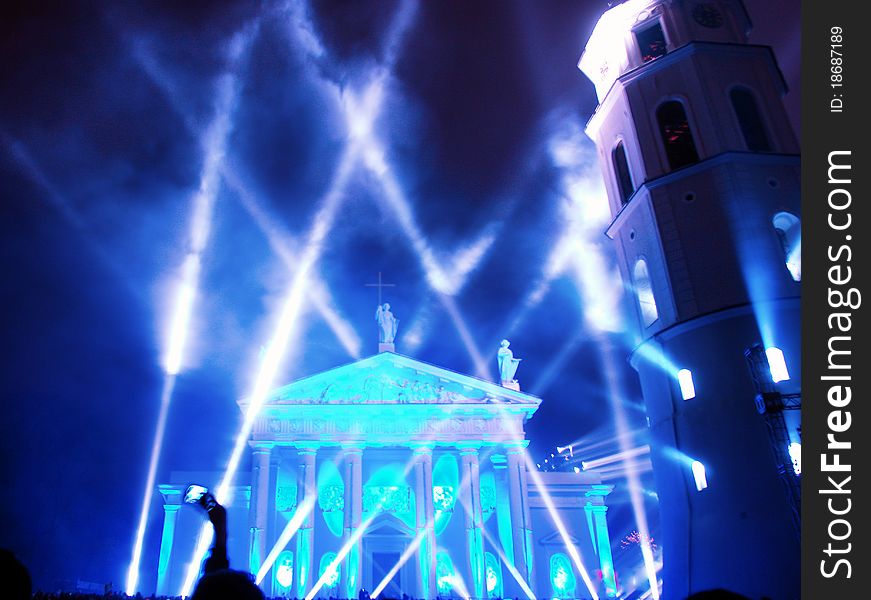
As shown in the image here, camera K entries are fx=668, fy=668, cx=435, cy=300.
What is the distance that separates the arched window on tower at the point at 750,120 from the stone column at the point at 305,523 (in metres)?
20.8

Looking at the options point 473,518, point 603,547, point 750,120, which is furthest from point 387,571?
point 750,120

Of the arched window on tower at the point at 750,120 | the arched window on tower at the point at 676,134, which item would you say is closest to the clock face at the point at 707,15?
the arched window on tower at the point at 750,120

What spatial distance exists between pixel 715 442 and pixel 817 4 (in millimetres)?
14016

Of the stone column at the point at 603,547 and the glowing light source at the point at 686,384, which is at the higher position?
the glowing light source at the point at 686,384

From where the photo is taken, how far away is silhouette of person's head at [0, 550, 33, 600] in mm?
2750

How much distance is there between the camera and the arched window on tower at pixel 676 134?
2208cm

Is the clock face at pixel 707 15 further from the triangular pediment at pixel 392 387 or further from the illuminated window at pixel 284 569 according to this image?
the illuminated window at pixel 284 569

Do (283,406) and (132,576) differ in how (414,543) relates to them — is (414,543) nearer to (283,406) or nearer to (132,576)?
(283,406)

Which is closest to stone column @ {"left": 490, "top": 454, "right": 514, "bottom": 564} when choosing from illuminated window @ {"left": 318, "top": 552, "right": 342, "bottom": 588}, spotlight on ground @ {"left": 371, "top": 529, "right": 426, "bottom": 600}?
spotlight on ground @ {"left": 371, "top": 529, "right": 426, "bottom": 600}

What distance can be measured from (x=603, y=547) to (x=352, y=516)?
12894mm

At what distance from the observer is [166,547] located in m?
30.8

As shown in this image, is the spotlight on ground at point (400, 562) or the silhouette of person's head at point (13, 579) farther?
the spotlight on ground at point (400, 562)

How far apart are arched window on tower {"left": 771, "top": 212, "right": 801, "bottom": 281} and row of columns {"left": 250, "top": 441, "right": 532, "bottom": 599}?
14.3 m

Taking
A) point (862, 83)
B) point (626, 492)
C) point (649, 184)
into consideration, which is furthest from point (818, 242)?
point (626, 492)
